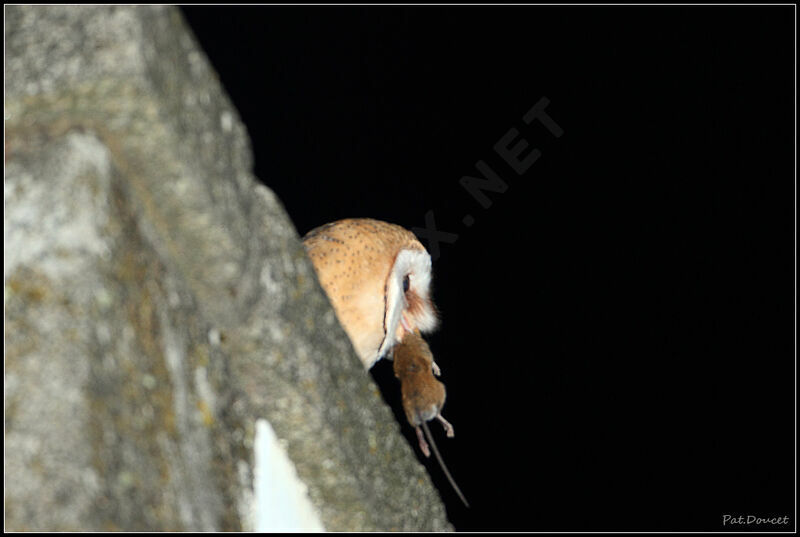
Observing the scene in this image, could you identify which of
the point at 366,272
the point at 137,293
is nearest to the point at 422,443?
the point at 366,272

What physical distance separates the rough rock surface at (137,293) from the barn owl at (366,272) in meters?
0.63

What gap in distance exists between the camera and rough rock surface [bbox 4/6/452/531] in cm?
75

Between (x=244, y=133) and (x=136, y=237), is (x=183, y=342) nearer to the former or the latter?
(x=136, y=237)

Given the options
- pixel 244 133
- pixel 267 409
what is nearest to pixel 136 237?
pixel 244 133

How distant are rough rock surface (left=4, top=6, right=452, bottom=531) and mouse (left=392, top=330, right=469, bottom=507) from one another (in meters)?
0.91

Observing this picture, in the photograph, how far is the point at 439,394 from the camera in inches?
81.8

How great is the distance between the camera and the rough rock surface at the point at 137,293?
29.4 inches

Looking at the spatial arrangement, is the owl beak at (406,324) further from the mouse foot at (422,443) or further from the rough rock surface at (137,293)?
the rough rock surface at (137,293)

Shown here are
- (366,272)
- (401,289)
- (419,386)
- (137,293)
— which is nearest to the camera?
(137,293)

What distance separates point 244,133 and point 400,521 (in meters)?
0.66

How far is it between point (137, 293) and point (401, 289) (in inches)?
45.6

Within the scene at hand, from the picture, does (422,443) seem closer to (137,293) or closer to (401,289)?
(401,289)

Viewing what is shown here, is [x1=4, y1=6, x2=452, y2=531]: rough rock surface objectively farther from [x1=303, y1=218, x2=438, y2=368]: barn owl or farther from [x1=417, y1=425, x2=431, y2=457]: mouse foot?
[x1=417, y1=425, x2=431, y2=457]: mouse foot

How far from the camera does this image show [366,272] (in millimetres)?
1845
